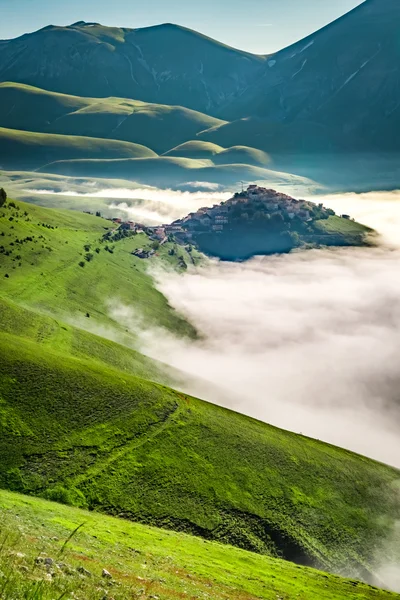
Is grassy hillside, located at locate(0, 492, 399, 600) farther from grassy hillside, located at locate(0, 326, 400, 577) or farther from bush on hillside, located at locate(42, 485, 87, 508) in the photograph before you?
grassy hillside, located at locate(0, 326, 400, 577)

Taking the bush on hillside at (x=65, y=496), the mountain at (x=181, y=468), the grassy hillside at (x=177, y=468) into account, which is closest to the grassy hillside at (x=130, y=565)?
the bush on hillside at (x=65, y=496)

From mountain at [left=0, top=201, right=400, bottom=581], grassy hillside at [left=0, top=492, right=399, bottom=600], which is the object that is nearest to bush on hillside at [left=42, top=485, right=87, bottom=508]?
mountain at [left=0, top=201, right=400, bottom=581]

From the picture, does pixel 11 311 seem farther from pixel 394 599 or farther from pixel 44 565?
pixel 44 565

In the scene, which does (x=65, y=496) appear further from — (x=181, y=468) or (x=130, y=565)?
(x=130, y=565)

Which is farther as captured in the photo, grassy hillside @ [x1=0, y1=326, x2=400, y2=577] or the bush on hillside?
grassy hillside @ [x1=0, y1=326, x2=400, y2=577]

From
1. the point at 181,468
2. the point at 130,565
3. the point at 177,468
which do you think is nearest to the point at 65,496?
Answer: the point at 177,468

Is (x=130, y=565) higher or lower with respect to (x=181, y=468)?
higher

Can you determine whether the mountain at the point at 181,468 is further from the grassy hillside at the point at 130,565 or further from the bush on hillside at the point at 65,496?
the grassy hillside at the point at 130,565

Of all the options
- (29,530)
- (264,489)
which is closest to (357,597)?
(264,489)
